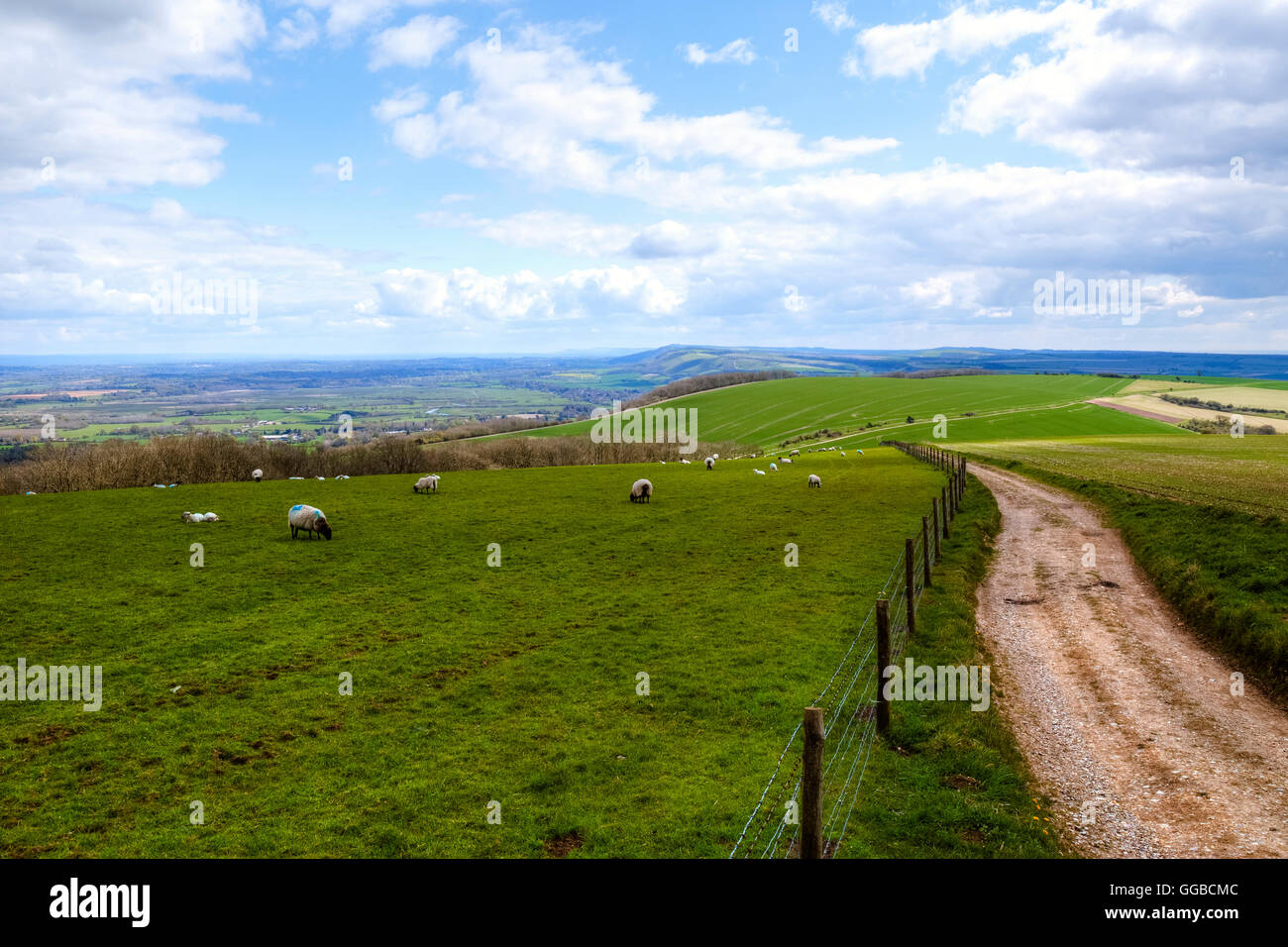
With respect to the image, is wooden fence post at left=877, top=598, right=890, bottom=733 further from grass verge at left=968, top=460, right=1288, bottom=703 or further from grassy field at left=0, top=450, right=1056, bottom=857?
grass verge at left=968, top=460, right=1288, bottom=703

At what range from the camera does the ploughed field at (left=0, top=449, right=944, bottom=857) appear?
10266 millimetres

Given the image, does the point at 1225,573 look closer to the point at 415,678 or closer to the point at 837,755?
the point at 837,755

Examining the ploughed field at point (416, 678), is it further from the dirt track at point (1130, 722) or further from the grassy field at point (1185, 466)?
the grassy field at point (1185, 466)

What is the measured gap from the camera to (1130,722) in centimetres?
1285

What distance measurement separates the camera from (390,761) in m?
12.2

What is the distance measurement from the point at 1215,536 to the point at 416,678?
25.4 m

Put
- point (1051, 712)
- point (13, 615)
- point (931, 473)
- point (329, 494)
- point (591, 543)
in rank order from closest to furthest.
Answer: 1. point (1051, 712)
2. point (13, 615)
3. point (591, 543)
4. point (329, 494)
5. point (931, 473)

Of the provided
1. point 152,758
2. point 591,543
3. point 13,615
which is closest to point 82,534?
point 13,615

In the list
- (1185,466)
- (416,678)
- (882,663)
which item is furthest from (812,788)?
(1185,466)

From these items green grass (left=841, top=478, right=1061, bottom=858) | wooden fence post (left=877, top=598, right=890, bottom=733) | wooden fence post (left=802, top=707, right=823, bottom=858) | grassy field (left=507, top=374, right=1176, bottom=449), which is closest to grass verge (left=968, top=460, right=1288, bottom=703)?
green grass (left=841, top=478, right=1061, bottom=858)

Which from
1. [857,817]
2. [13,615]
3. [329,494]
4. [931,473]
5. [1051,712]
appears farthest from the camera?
[931,473]
